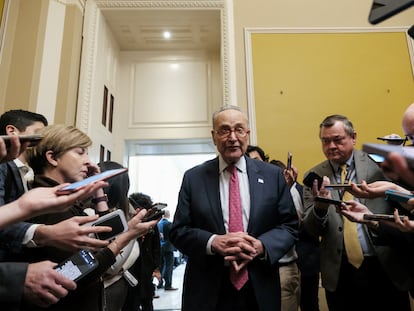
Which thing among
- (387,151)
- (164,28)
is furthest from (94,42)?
(387,151)

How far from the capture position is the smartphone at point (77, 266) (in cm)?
109

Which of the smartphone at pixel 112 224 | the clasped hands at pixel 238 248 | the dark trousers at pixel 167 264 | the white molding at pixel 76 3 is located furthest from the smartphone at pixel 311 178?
the dark trousers at pixel 167 264

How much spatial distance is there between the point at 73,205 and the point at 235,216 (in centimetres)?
79

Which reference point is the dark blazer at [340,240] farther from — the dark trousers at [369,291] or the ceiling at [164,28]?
the ceiling at [164,28]

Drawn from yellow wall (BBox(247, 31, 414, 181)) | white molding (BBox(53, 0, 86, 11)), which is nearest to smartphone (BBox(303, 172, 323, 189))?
yellow wall (BBox(247, 31, 414, 181))

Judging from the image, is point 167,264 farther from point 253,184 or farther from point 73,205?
point 73,205

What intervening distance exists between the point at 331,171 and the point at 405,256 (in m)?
0.61

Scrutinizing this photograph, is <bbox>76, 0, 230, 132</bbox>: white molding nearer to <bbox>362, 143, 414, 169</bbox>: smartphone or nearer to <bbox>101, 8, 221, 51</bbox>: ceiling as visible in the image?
<bbox>101, 8, 221, 51</bbox>: ceiling

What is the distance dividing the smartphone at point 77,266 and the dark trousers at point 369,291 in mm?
1396

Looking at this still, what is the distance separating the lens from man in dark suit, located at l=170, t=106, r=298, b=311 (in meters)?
1.56

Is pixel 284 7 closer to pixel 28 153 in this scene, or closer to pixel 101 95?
pixel 101 95

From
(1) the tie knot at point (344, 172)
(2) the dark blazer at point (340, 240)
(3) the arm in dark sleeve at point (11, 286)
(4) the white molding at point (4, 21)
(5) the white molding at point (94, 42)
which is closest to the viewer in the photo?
(3) the arm in dark sleeve at point (11, 286)

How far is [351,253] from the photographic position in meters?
1.80

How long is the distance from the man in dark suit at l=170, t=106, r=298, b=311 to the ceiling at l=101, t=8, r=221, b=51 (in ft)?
9.64
